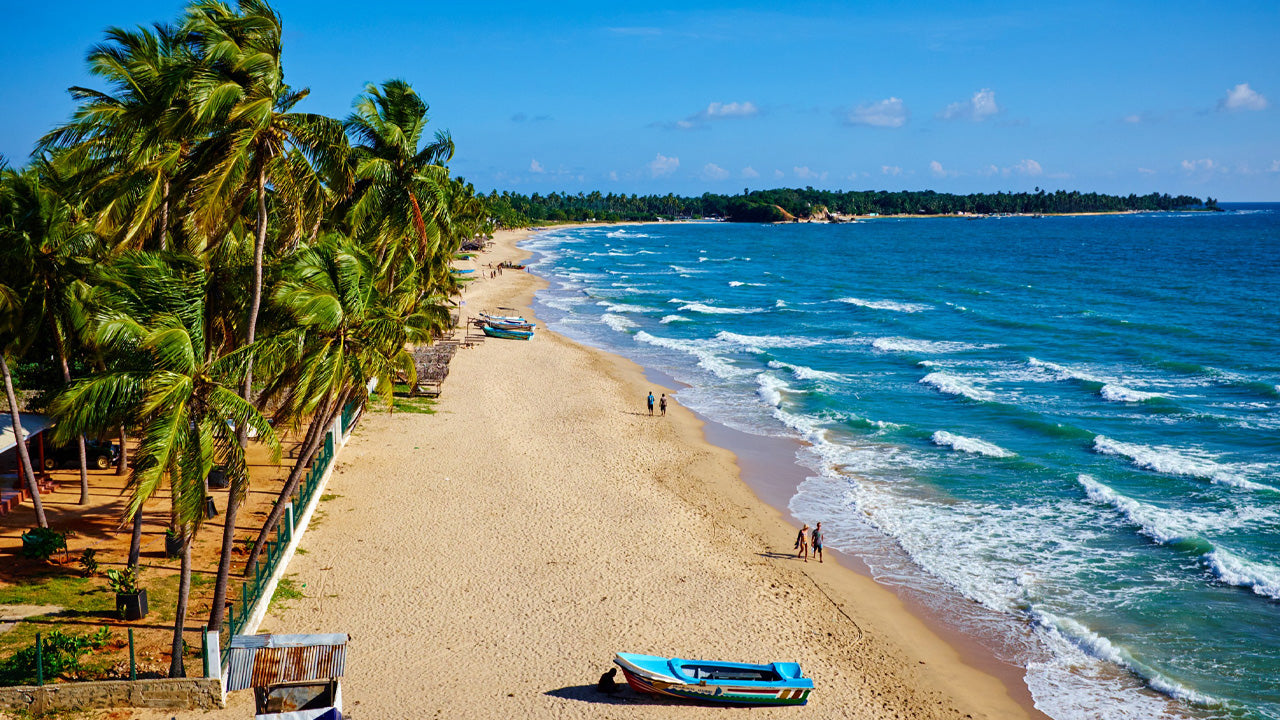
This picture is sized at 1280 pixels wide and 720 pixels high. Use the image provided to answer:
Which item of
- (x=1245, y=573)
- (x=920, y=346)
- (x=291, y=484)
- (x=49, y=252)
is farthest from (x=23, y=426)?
(x=920, y=346)

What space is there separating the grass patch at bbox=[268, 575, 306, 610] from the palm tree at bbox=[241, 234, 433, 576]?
4642 millimetres

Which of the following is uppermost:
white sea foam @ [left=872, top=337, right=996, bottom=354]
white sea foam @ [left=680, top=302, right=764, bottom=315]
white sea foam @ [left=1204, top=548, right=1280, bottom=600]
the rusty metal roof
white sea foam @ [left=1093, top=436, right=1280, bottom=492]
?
white sea foam @ [left=680, top=302, right=764, bottom=315]

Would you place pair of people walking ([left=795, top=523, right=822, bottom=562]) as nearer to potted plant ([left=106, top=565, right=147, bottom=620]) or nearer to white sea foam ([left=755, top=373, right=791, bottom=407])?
potted plant ([left=106, top=565, right=147, bottom=620])

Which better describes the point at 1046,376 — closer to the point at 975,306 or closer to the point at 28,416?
the point at 975,306

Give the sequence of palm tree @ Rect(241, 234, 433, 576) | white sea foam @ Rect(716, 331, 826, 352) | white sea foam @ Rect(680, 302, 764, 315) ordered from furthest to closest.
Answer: white sea foam @ Rect(680, 302, 764, 315) → white sea foam @ Rect(716, 331, 826, 352) → palm tree @ Rect(241, 234, 433, 576)

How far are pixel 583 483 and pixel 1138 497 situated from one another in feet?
56.9

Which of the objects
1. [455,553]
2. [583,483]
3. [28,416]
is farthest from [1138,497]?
[28,416]

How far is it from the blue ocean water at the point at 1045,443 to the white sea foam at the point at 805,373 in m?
0.22

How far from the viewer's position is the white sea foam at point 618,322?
194 feet

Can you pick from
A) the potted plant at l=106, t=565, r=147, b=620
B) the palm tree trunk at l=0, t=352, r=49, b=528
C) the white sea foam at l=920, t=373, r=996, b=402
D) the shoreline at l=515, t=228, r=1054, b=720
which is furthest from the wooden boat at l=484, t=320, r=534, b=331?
the potted plant at l=106, t=565, r=147, b=620

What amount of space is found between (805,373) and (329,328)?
32763 mm

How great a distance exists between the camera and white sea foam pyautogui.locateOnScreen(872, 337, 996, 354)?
5100 cm

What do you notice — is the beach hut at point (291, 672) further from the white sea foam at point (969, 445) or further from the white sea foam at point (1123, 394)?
the white sea foam at point (1123, 394)

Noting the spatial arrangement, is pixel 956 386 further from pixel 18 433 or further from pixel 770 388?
pixel 18 433
